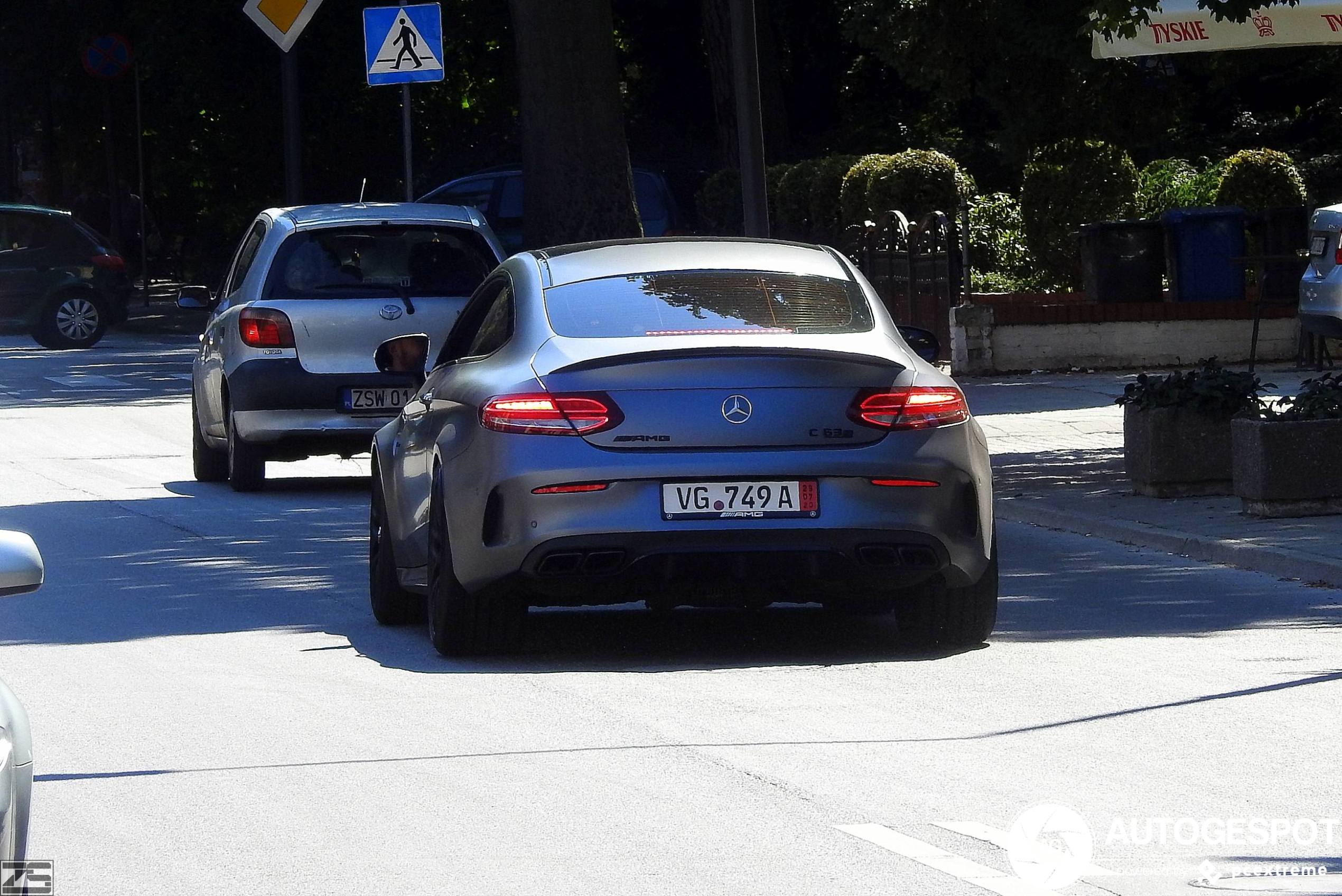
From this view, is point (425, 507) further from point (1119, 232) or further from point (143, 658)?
point (1119, 232)

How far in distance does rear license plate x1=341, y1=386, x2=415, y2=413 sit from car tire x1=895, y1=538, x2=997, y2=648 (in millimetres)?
6322

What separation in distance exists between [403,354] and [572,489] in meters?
1.98

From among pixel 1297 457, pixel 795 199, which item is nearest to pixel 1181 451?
pixel 1297 457

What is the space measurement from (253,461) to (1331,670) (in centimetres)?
810

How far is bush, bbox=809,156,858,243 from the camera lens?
26422mm

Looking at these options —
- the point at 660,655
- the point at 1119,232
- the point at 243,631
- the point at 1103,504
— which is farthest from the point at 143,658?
the point at 1119,232

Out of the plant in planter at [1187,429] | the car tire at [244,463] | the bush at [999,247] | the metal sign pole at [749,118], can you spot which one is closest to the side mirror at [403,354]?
the plant in planter at [1187,429]

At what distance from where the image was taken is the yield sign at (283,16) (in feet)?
70.7

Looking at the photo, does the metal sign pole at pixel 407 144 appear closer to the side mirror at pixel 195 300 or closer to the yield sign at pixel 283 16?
the yield sign at pixel 283 16

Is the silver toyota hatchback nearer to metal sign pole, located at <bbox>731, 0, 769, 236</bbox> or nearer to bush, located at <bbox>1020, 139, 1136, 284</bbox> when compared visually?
metal sign pole, located at <bbox>731, 0, 769, 236</bbox>

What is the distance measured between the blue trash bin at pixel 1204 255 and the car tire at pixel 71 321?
13393 millimetres

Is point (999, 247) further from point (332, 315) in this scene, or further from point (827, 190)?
point (332, 315)

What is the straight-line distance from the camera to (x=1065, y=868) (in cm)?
566

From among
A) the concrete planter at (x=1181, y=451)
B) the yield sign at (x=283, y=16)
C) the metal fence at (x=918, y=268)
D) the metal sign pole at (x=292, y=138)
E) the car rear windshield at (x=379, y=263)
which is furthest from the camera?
the metal sign pole at (x=292, y=138)
